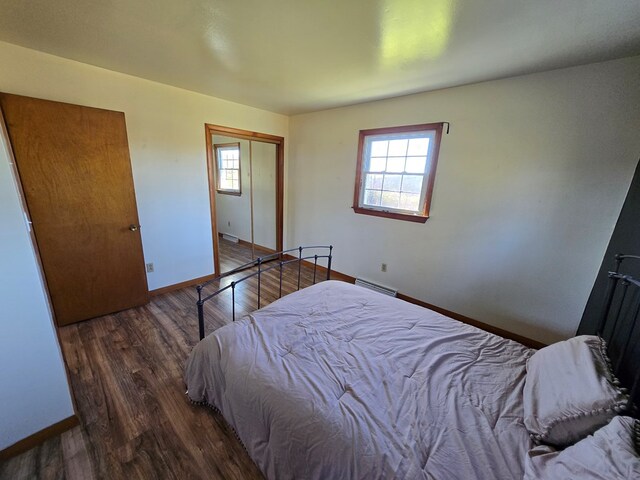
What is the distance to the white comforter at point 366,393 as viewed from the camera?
2.89 feet

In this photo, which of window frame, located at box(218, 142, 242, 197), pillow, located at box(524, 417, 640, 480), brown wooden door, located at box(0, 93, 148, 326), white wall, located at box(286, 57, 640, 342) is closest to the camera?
pillow, located at box(524, 417, 640, 480)

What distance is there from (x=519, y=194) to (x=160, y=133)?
146 inches

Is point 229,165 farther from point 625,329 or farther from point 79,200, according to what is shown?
point 625,329

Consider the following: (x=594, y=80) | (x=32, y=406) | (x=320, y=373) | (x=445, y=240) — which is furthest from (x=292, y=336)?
(x=594, y=80)

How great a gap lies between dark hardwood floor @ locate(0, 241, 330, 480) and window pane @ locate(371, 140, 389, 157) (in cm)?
268

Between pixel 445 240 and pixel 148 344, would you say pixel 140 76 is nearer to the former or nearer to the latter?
pixel 148 344

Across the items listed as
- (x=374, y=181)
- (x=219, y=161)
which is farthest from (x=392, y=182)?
(x=219, y=161)

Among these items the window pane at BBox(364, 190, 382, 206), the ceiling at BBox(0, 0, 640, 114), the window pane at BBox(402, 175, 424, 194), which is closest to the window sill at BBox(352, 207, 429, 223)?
the window pane at BBox(364, 190, 382, 206)

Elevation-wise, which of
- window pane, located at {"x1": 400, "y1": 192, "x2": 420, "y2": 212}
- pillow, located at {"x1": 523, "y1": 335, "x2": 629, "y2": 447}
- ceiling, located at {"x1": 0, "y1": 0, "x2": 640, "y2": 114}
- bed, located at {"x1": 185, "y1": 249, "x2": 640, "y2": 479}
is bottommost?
bed, located at {"x1": 185, "y1": 249, "x2": 640, "y2": 479}

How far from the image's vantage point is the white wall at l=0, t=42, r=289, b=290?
2.03 meters

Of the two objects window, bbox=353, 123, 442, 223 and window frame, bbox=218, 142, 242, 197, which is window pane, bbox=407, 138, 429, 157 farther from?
window frame, bbox=218, 142, 242, 197

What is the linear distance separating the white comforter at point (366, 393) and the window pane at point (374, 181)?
186 centimetres

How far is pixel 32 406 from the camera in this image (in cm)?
130

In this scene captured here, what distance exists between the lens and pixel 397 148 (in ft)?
9.52
